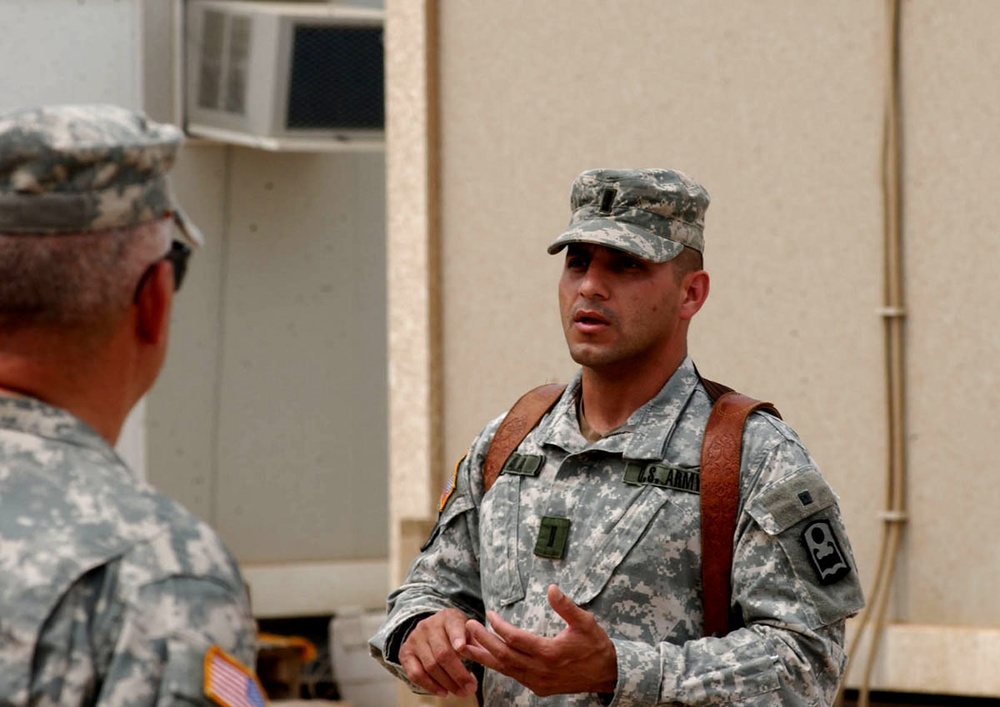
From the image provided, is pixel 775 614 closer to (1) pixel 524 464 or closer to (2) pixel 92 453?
(1) pixel 524 464

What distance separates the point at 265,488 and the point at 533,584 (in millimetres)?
5912

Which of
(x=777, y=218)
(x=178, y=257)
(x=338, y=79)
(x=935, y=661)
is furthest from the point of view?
(x=338, y=79)

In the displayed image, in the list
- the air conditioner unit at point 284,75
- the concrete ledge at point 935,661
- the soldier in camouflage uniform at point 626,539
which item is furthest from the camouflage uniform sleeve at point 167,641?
the air conditioner unit at point 284,75

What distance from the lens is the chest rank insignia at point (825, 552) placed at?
106 inches

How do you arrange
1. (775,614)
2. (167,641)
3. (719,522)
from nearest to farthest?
(167,641), (775,614), (719,522)

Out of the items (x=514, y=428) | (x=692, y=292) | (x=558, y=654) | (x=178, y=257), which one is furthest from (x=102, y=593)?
(x=692, y=292)

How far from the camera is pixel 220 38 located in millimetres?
8367

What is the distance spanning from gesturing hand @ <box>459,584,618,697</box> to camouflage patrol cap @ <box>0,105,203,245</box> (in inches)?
41.0

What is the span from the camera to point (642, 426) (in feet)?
9.55

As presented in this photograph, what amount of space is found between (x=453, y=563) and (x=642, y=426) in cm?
44

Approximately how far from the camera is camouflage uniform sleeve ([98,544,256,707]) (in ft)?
5.15

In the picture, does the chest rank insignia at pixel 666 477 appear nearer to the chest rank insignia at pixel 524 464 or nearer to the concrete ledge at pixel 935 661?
the chest rank insignia at pixel 524 464

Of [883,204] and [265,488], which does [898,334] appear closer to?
[883,204]

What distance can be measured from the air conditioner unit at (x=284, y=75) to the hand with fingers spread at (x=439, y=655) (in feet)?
18.5
